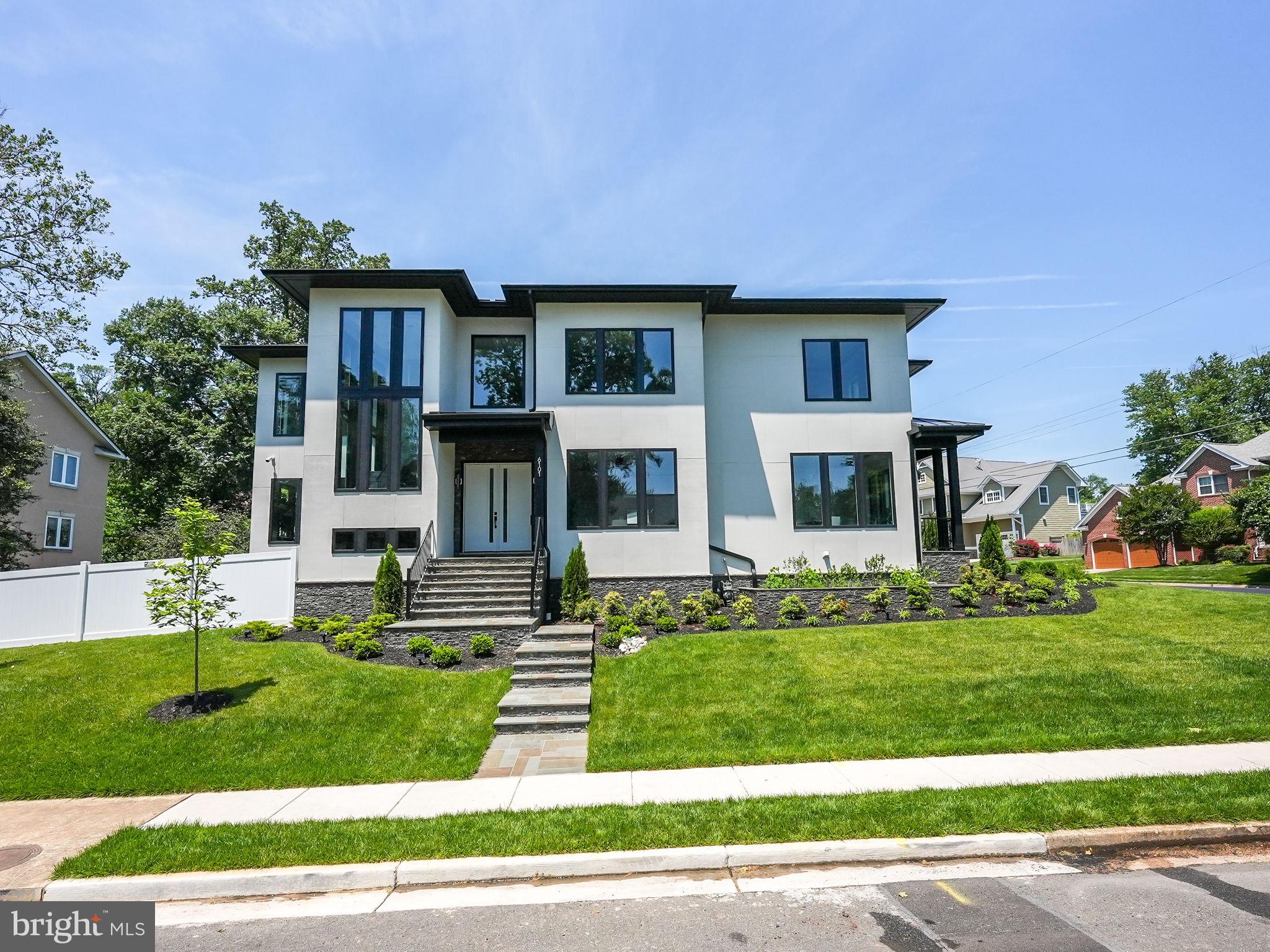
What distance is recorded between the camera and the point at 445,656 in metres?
10.8

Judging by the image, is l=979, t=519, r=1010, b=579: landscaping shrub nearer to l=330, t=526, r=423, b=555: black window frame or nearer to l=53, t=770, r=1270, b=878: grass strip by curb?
l=53, t=770, r=1270, b=878: grass strip by curb

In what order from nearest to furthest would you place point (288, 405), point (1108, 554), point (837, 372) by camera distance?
1. point (837, 372)
2. point (288, 405)
3. point (1108, 554)

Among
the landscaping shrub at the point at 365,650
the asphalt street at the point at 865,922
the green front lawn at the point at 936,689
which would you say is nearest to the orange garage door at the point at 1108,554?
the green front lawn at the point at 936,689

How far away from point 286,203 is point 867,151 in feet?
95.2

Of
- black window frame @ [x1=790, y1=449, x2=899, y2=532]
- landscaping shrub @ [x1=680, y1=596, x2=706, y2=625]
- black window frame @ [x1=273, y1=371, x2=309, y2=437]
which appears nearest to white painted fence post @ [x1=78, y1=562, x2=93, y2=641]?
black window frame @ [x1=273, y1=371, x2=309, y2=437]

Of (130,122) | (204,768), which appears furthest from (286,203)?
(204,768)

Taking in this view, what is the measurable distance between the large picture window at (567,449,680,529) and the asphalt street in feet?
33.6

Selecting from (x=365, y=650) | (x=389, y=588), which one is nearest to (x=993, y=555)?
(x=389, y=588)

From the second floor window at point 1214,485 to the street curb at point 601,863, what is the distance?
38871 millimetres

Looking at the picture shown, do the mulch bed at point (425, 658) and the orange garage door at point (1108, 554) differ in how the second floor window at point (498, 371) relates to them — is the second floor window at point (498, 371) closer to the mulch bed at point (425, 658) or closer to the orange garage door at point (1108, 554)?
the mulch bed at point (425, 658)

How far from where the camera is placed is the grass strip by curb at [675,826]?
5207 millimetres

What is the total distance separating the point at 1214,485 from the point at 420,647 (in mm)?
41870

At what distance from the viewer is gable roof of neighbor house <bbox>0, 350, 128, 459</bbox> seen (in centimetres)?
2192

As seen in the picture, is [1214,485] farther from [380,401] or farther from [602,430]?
[380,401]
